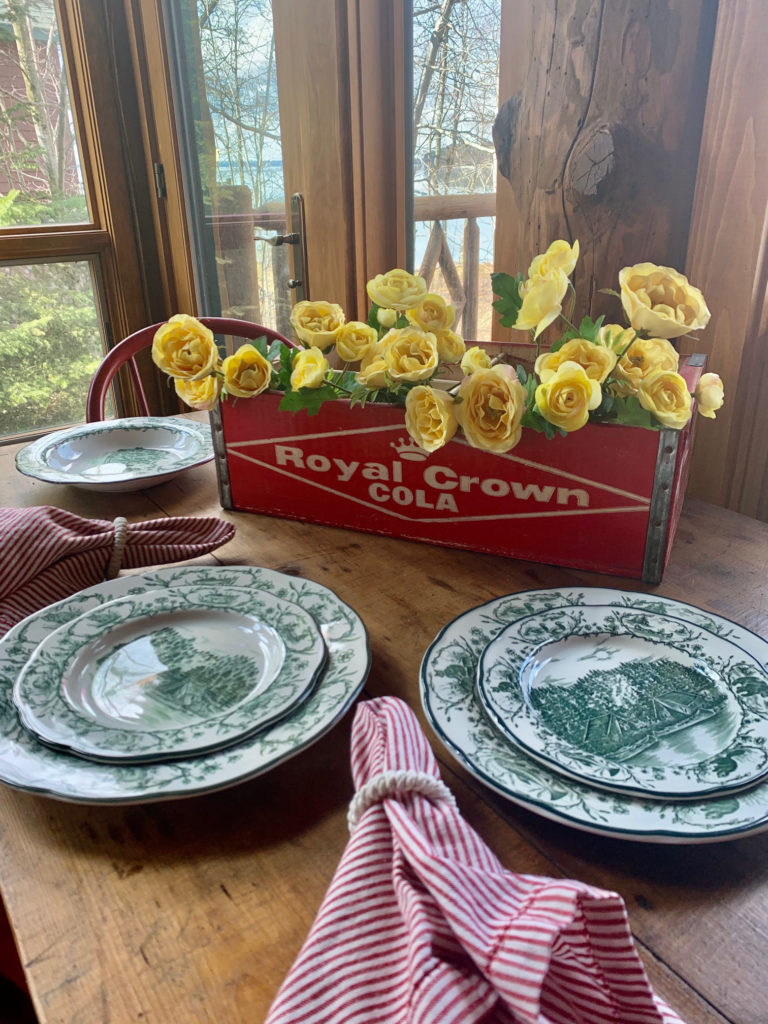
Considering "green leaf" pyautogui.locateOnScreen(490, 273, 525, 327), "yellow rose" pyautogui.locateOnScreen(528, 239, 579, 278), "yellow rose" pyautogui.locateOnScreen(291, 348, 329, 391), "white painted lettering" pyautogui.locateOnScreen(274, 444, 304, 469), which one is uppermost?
"yellow rose" pyautogui.locateOnScreen(528, 239, 579, 278)

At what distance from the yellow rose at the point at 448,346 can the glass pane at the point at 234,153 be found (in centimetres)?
149

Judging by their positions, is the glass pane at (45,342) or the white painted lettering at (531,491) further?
the glass pane at (45,342)

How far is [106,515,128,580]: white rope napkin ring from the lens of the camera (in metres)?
0.80

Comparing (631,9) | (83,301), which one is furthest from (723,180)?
(83,301)

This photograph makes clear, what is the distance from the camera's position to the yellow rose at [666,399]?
0.69m

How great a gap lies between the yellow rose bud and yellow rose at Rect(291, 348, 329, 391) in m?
0.09

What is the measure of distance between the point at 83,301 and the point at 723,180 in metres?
2.35

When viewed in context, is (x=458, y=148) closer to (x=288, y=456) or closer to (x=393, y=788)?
(x=288, y=456)

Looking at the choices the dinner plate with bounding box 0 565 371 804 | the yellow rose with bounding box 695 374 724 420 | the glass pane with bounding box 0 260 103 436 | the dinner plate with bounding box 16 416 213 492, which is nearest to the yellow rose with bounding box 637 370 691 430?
the yellow rose with bounding box 695 374 724 420

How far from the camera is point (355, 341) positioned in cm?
84

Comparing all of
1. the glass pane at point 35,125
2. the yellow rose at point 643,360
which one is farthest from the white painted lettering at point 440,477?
the glass pane at point 35,125

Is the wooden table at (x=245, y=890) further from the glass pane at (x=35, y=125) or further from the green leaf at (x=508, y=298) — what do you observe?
the glass pane at (x=35, y=125)

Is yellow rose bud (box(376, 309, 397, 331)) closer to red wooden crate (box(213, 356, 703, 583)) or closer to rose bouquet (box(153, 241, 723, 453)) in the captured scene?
rose bouquet (box(153, 241, 723, 453))

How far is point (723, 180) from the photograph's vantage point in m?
1.05
